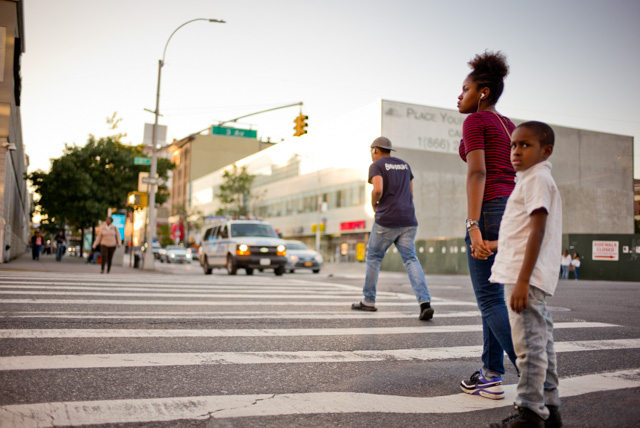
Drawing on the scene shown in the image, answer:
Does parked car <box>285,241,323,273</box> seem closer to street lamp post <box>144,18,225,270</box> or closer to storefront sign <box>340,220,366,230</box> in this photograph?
street lamp post <box>144,18,225,270</box>

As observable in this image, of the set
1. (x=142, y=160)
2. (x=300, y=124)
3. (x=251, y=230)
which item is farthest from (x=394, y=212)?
(x=142, y=160)

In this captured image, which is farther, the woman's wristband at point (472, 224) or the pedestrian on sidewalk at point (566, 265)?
the pedestrian on sidewalk at point (566, 265)

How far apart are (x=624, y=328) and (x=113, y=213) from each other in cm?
3208

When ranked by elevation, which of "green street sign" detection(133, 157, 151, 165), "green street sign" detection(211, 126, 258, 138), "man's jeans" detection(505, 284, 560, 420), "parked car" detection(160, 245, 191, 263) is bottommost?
"parked car" detection(160, 245, 191, 263)

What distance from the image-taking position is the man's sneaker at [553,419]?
284cm

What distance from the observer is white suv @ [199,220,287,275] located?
19.1m

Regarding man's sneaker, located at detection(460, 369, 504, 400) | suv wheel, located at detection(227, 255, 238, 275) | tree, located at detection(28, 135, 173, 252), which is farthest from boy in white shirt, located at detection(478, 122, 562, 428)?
tree, located at detection(28, 135, 173, 252)

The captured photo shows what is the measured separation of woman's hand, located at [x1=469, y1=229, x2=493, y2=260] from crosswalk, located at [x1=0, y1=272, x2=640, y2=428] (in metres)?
0.83

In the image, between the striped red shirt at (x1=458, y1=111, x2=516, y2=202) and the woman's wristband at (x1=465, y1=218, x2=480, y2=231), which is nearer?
the woman's wristband at (x1=465, y1=218, x2=480, y2=231)

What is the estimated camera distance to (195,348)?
470 centimetres

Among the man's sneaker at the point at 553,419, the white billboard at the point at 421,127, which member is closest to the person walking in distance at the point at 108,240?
the man's sneaker at the point at 553,419

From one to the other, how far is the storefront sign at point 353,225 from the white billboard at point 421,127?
A: 7461mm

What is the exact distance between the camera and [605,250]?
2919 centimetres

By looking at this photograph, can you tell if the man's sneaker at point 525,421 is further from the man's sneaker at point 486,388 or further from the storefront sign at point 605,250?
the storefront sign at point 605,250
